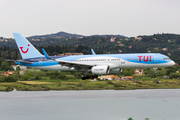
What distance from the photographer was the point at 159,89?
13762 centimetres

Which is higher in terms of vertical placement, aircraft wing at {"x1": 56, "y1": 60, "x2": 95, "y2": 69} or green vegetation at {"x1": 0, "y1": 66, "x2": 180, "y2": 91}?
aircraft wing at {"x1": 56, "y1": 60, "x2": 95, "y2": 69}

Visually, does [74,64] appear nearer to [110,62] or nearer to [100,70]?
[100,70]

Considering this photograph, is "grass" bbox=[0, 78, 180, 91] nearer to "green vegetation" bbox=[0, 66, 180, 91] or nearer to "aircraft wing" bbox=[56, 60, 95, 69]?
"green vegetation" bbox=[0, 66, 180, 91]

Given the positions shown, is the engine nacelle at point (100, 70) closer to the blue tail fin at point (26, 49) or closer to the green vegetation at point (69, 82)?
the blue tail fin at point (26, 49)

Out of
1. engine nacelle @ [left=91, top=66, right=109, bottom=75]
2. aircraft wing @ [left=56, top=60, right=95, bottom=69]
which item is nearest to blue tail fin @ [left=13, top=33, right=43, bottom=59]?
aircraft wing @ [left=56, top=60, right=95, bottom=69]
